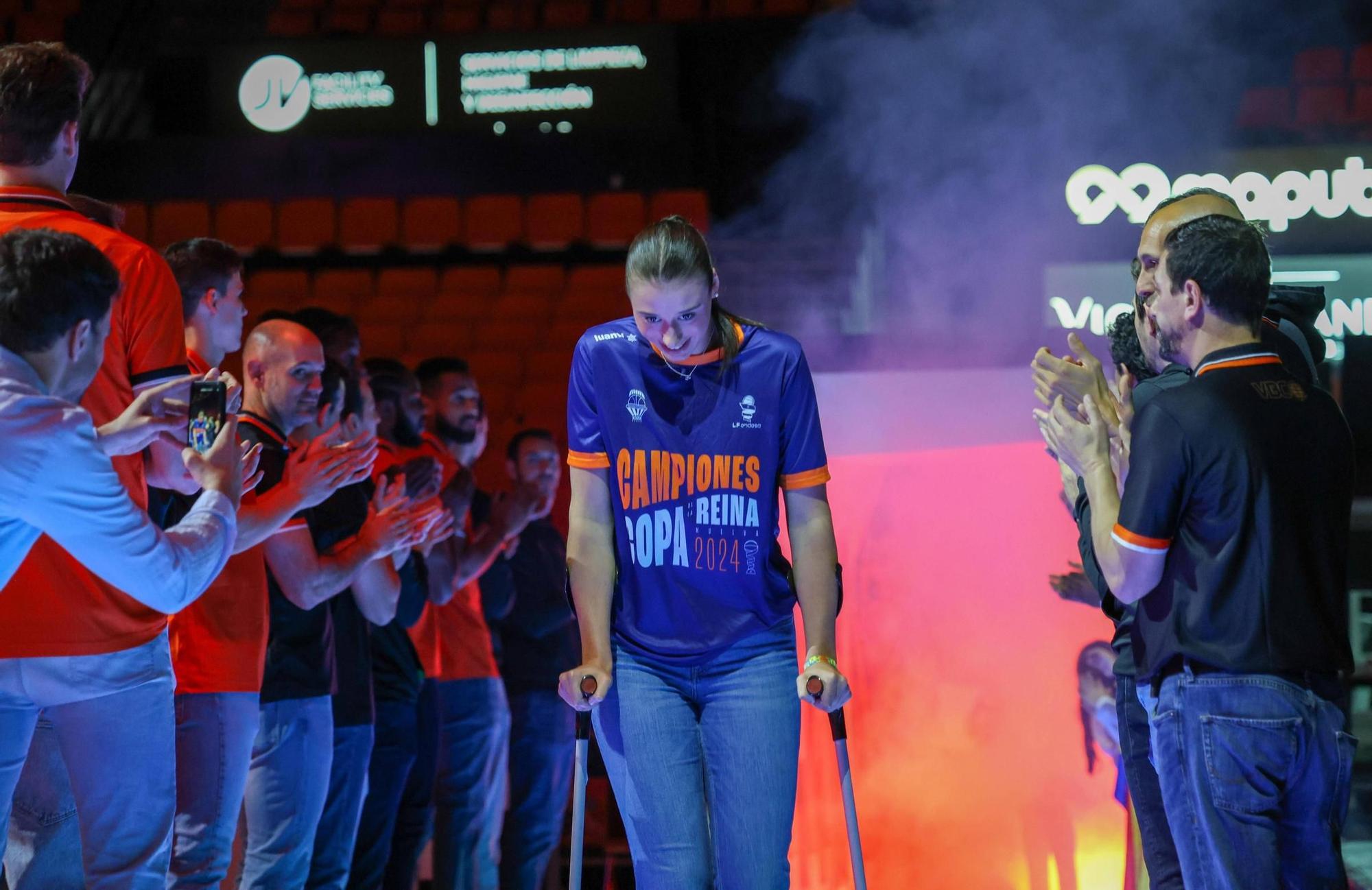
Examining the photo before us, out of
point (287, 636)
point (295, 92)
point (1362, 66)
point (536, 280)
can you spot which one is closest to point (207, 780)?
point (287, 636)

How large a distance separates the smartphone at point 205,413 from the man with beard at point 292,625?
3.27ft

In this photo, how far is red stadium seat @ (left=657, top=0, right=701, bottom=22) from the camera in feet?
36.4

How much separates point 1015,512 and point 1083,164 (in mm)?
2090

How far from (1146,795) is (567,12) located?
10.1 meters

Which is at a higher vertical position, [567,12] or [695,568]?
[567,12]

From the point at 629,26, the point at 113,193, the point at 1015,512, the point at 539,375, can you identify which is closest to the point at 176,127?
the point at 113,193

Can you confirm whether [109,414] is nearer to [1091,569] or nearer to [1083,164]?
[1091,569]

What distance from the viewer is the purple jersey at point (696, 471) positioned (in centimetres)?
270

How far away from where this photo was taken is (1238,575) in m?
2.52

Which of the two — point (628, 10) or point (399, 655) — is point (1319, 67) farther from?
point (399, 655)

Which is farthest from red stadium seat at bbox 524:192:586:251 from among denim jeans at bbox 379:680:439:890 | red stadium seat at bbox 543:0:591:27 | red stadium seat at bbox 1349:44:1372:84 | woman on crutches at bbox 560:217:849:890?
woman on crutches at bbox 560:217:849:890

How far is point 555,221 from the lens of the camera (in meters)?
10.3

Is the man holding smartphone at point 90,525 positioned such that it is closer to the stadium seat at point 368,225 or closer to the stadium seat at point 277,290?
the stadium seat at point 277,290

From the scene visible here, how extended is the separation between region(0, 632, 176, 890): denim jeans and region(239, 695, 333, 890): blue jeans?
1.04 meters
